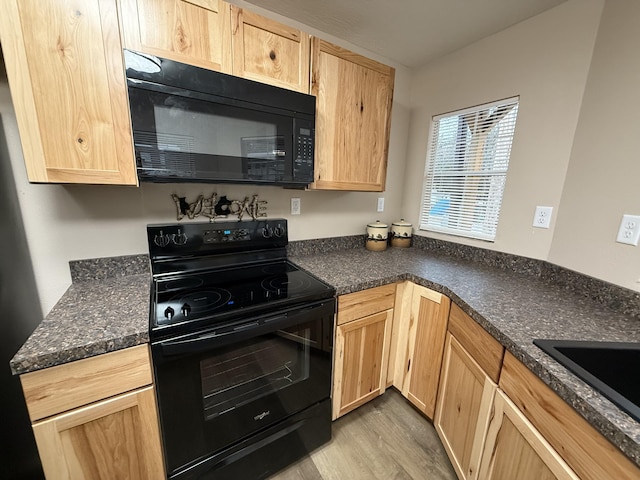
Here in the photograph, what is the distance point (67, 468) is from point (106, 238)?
0.91 meters

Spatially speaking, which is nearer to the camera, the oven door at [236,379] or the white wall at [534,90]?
the oven door at [236,379]

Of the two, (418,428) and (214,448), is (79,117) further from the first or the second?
(418,428)

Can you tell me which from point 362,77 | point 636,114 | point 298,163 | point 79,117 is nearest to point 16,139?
point 79,117

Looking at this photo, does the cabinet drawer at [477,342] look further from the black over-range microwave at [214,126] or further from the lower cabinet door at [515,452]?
the black over-range microwave at [214,126]

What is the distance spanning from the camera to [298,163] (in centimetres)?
132

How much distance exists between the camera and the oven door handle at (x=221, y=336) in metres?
0.89

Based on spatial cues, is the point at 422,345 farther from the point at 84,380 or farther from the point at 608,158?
the point at 84,380

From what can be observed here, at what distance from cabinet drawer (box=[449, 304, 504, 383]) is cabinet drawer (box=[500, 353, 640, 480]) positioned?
0.18ft

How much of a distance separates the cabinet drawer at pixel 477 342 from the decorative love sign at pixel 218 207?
48.5 inches

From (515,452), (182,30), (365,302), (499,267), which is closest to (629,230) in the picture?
(499,267)

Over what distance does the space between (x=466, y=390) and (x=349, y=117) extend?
153cm

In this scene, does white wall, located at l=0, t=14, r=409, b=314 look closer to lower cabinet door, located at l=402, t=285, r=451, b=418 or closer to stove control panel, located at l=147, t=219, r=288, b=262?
stove control panel, located at l=147, t=219, r=288, b=262

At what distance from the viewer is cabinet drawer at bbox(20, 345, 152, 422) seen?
2.45 ft

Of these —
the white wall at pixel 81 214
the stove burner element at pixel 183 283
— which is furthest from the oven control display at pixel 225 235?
the stove burner element at pixel 183 283
